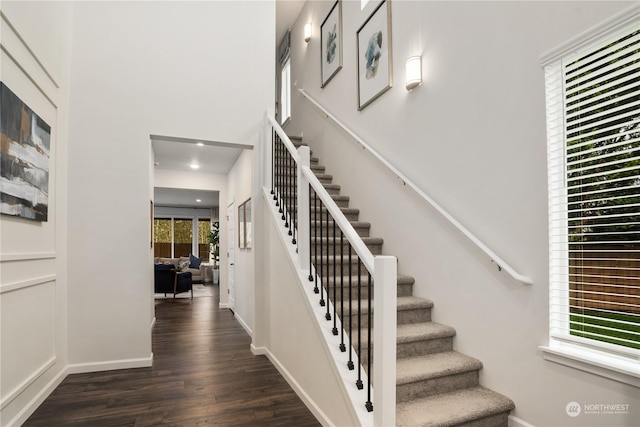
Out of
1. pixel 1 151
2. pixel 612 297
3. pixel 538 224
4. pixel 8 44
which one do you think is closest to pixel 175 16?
pixel 8 44

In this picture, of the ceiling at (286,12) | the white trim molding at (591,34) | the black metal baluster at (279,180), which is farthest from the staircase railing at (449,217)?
the ceiling at (286,12)

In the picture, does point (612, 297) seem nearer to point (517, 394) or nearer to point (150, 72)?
point (517, 394)

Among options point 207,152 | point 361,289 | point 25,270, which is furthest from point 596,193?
point 207,152

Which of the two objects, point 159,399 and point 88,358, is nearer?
point 159,399

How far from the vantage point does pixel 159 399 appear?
2.93 m

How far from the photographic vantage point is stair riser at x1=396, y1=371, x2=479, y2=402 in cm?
226

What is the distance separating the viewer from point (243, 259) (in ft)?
17.4

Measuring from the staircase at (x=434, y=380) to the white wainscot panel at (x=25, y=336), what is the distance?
2.07 m

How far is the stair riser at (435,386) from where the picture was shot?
2.26m

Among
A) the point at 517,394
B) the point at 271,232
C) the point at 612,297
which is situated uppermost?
the point at 271,232

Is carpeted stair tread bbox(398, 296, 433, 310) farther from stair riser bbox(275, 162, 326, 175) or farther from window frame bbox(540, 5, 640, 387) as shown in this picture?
stair riser bbox(275, 162, 326, 175)

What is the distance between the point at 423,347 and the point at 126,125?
3.48 meters

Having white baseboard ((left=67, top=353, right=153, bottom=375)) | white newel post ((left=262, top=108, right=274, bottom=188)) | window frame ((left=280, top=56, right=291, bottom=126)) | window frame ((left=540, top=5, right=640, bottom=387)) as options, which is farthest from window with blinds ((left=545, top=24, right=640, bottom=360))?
window frame ((left=280, top=56, right=291, bottom=126))

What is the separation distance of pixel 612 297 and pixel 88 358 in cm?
421
